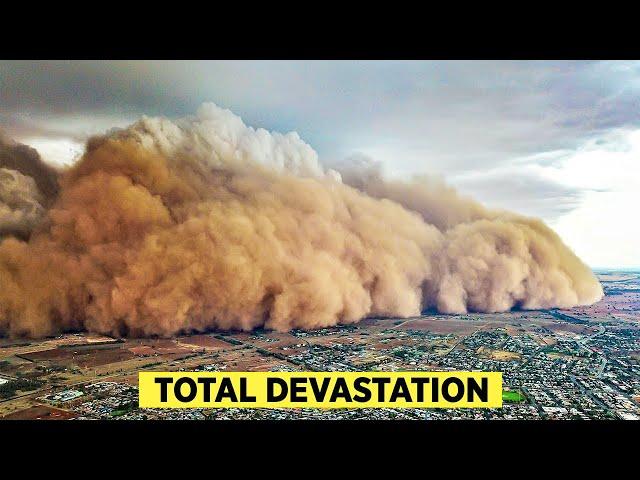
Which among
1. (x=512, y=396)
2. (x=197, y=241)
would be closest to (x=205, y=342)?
(x=197, y=241)

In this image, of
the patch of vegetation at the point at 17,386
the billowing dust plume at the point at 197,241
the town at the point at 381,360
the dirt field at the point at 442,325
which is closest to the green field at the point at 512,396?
the town at the point at 381,360

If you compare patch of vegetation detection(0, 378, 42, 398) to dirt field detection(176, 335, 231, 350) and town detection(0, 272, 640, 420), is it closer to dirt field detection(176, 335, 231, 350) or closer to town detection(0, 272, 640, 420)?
town detection(0, 272, 640, 420)

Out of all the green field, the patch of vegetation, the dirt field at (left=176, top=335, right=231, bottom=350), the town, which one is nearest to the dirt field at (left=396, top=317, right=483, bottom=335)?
the town

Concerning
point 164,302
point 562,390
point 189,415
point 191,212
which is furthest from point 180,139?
point 562,390

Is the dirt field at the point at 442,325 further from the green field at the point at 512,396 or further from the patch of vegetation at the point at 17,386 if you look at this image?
the patch of vegetation at the point at 17,386

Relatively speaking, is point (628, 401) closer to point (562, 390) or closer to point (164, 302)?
point (562, 390)
